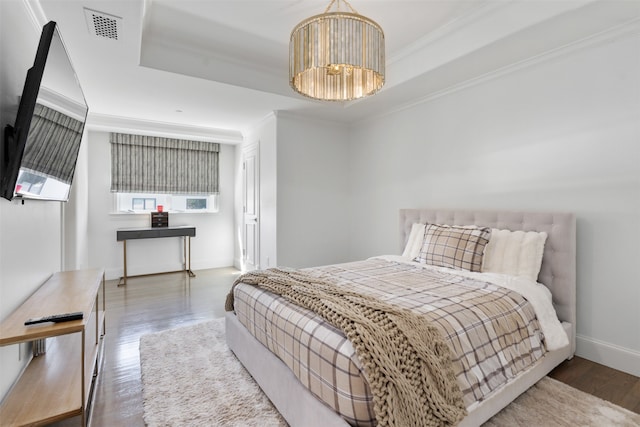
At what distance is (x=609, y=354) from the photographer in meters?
2.25

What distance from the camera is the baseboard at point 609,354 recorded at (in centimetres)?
215

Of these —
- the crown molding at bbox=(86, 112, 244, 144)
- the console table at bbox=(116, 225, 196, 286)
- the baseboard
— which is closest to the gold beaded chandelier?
the baseboard

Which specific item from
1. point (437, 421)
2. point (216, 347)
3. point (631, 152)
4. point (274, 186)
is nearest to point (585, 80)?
point (631, 152)

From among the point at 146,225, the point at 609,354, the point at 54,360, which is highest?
the point at 146,225

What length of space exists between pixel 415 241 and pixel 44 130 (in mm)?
3030

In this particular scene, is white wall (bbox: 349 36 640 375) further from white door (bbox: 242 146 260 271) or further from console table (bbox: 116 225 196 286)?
console table (bbox: 116 225 196 286)

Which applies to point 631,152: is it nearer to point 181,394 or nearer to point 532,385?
point 532,385

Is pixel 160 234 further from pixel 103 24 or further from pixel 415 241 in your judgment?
pixel 415 241

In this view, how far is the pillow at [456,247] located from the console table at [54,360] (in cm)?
249

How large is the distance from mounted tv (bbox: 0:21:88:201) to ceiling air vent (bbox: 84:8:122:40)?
42cm

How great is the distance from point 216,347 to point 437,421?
6.19 feet

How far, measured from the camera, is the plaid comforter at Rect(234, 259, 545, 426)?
4.17 ft

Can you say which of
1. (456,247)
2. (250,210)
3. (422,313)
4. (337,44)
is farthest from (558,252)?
(250,210)

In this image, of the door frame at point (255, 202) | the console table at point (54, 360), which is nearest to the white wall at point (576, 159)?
the door frame at point (255, 202)
